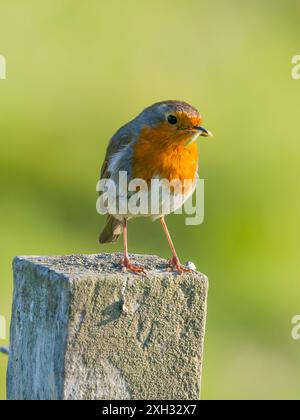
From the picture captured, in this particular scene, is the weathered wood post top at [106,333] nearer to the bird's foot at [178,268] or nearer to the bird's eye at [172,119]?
the bird's foot at [178,268]

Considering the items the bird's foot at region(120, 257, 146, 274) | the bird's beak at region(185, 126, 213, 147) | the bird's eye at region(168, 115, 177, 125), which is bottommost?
the bird's foot at region(120, 257, 146, 274)

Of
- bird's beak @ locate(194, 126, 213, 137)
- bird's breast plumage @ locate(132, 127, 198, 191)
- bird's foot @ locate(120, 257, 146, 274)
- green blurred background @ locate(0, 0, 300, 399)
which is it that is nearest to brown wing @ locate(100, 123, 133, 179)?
bird's breast plumage @ locate(132, 127, 198, 191)

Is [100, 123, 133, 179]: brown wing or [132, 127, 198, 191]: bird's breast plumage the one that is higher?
[100, 123, 133, 179]: brown wing

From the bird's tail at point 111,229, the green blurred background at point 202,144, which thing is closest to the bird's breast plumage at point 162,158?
the bird's tail at point 111,229

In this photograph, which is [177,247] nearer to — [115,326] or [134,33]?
[134,33]

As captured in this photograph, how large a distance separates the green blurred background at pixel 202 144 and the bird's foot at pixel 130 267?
3455 millimetres

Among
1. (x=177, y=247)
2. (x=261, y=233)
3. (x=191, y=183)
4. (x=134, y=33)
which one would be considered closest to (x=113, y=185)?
(x=191, y=183)

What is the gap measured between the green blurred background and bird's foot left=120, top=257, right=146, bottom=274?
11.3 ft

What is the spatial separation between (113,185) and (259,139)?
4708 millimetres

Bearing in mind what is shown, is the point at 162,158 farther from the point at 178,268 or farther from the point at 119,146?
the point at 178,268

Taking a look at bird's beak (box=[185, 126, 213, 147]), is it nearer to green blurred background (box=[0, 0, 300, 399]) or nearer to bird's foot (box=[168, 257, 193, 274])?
bird's foot (box=[168, 257, 193, 274])

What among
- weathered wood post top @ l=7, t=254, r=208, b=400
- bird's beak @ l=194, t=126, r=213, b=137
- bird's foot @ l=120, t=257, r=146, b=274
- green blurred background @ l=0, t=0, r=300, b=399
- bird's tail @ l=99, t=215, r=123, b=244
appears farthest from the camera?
green blurred background @ l=0, t=0, r=300, b=399

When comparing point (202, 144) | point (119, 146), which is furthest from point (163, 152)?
point (202, 144)

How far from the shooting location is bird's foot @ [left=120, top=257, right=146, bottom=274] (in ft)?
10.6
